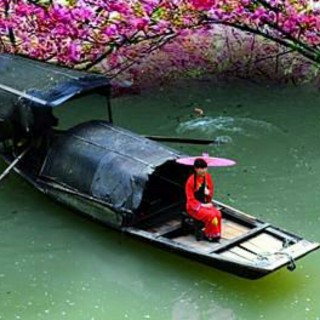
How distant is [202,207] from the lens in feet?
27.3

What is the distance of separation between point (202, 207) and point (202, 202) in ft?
0.39

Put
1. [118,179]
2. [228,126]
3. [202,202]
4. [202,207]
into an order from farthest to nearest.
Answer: [228,126] < [118,179] < [202,202] < [202,207]

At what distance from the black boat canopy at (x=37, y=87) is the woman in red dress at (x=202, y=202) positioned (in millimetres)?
2026

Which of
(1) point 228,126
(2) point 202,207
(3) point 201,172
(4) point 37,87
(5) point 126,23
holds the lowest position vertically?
(1) point 228,126

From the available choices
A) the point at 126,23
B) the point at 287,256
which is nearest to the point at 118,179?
the point at 287,256

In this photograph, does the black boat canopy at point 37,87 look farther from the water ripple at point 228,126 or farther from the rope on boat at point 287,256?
the rope on boat at point 287,256

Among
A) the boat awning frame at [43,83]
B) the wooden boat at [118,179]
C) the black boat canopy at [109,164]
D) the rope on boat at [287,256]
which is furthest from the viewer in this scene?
the boat awning frame at [43,83]

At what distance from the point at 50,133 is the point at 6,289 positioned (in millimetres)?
2362

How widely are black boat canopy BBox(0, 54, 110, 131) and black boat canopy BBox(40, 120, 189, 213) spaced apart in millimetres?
445

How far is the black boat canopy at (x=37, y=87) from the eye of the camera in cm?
962

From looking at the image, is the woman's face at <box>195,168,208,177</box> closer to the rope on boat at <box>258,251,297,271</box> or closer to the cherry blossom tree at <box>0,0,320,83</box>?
the rope on boat at <box>258,251,297,271</box>

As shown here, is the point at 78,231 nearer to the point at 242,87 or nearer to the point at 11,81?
the point at 11,81

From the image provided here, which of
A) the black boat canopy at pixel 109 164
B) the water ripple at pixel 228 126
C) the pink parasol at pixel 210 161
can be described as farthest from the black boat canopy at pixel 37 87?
the water ripple at pixel 228 126

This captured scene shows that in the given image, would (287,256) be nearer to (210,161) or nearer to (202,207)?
(202,207)
